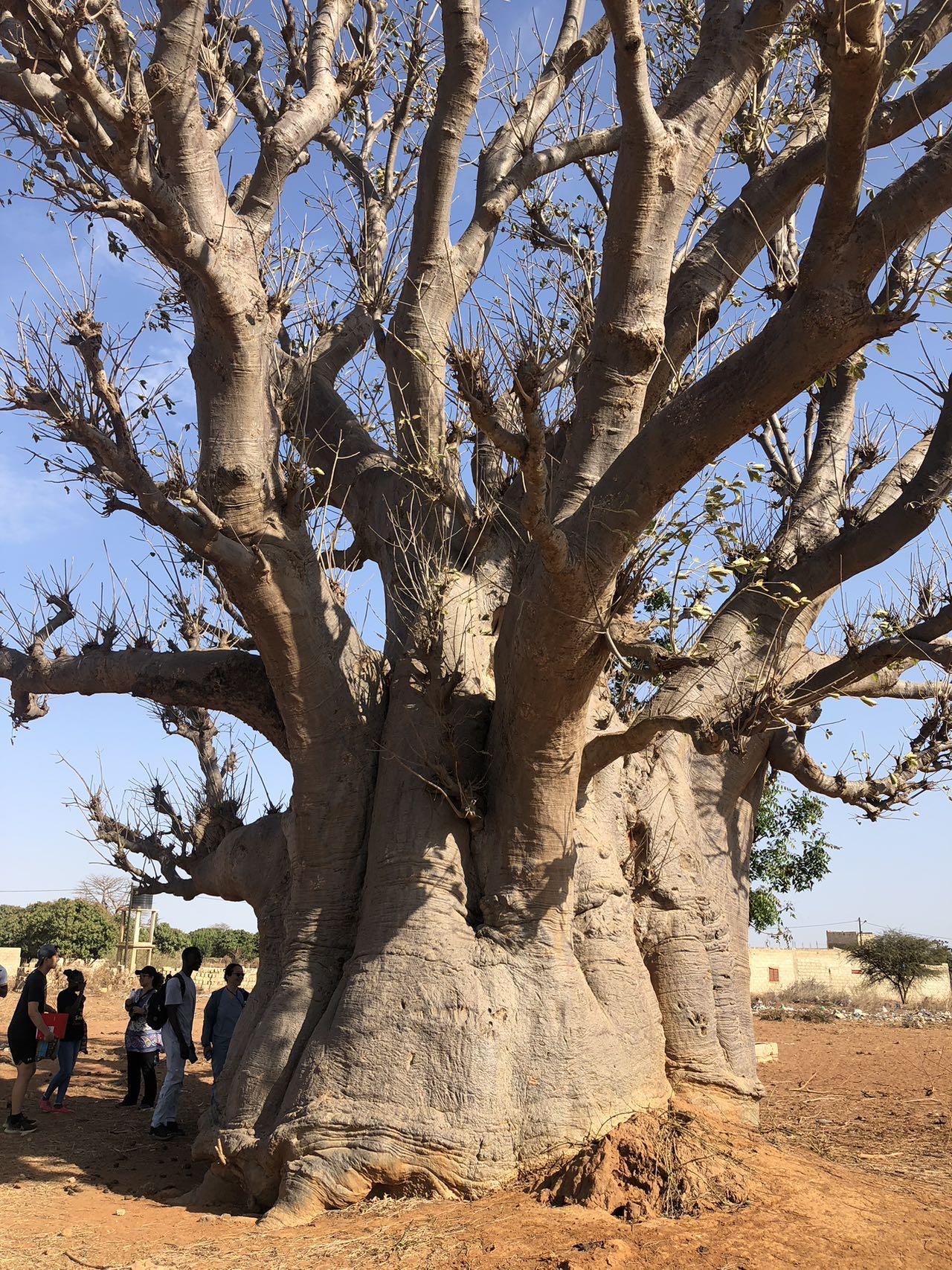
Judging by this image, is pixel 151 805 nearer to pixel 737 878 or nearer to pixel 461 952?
pixel 461 952

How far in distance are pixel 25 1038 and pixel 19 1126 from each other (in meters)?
0.57

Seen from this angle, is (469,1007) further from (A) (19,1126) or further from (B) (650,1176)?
(A) (19,1126)

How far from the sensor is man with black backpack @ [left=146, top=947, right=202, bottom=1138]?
684 centimetres

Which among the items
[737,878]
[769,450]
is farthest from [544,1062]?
[769,450]

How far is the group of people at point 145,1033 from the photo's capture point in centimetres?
689

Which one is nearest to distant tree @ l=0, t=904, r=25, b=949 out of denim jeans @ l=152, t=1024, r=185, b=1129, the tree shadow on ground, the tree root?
the tree shadow on ground

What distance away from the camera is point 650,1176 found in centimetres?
429

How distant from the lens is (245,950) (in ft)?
101

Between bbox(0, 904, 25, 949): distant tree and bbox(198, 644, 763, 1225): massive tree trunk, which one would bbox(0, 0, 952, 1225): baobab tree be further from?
bbox(0, 904, 25, 949): distant tree

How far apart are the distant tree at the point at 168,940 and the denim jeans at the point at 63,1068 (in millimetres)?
18132

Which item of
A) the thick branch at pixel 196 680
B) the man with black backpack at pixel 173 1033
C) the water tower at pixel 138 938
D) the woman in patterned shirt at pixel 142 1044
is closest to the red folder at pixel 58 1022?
the woman in patterned shirt at pixel 142 1044

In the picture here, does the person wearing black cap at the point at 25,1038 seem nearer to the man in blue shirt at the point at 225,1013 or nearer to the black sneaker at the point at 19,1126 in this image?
the black sneaker at the point at 19,1126

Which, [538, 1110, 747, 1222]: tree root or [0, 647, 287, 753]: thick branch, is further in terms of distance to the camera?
[0, 647, 287, 753]: thick branch

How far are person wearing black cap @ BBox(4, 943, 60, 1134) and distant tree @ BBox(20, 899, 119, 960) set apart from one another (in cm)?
1542
